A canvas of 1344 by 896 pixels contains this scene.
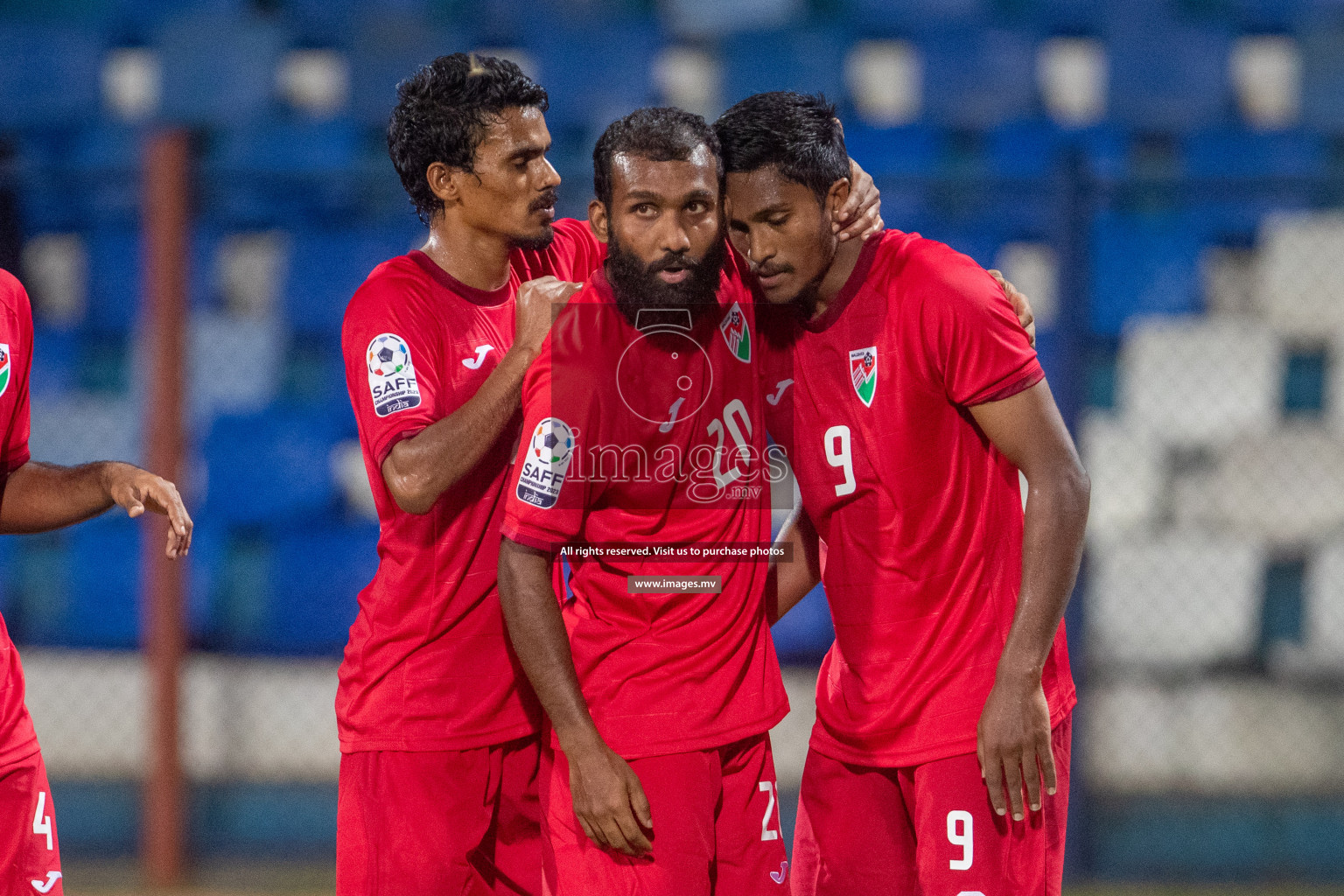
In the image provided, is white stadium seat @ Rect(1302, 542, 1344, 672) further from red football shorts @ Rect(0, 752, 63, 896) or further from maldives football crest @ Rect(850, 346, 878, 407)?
red football shorts @ Rect(0, 752, 63, 896)

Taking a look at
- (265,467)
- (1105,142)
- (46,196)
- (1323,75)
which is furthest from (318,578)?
(1323,75)

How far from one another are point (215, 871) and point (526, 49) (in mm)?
4219

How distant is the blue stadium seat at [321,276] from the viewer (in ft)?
19.0

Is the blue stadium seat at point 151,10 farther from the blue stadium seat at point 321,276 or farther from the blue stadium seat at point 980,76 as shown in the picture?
the blue stadium seat at point 980,76

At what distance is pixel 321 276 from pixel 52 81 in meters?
2.03

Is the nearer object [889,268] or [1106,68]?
[889,268]

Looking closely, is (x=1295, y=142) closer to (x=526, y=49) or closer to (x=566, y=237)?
(x=526, y=49)

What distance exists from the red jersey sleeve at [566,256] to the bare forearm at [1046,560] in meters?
1.00

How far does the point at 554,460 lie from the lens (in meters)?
2.01

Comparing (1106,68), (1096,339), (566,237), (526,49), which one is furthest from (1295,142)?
(566,237)

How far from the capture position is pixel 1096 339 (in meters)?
5.64

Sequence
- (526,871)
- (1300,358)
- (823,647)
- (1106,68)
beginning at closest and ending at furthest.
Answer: (526,871) → (823,647) → (1300,358) → (1106,68)

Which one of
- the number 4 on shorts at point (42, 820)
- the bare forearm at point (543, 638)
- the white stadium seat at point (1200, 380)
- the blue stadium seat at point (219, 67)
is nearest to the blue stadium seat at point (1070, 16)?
the white stadium seat at point (1200, 380)

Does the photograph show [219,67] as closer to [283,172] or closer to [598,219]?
[283,172]
